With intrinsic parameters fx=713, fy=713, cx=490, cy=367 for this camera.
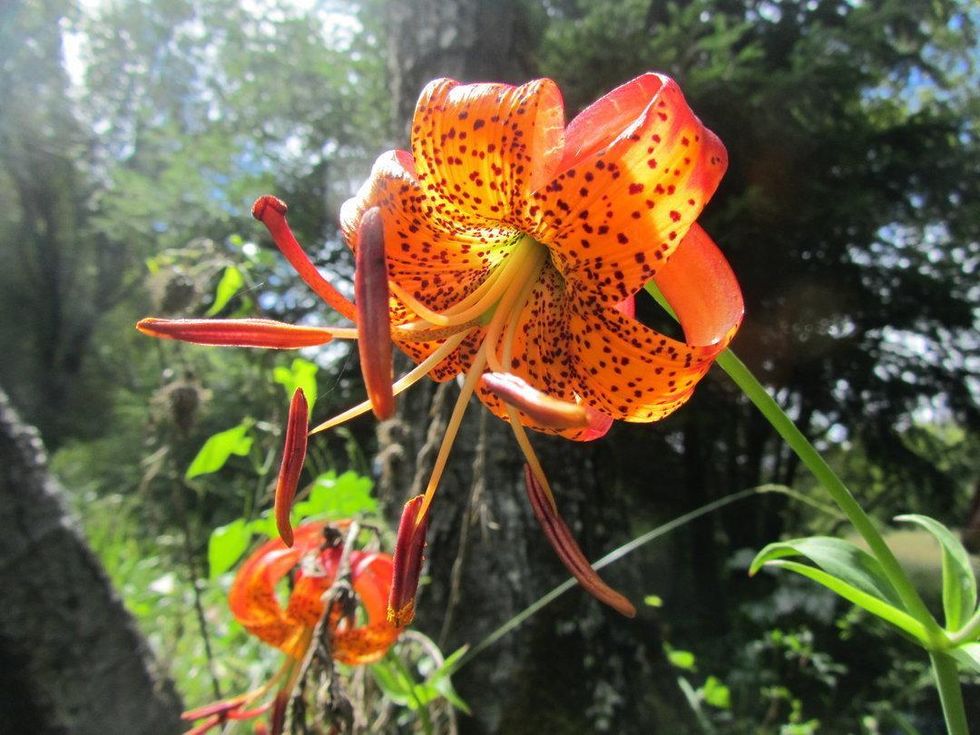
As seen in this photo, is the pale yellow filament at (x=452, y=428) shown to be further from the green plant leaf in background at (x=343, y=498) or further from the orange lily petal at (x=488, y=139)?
the green plant leaf in background at (x=343, y=498)

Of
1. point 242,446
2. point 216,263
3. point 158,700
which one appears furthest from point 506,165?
point 158,700

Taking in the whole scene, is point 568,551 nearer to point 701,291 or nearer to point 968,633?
point 701,291

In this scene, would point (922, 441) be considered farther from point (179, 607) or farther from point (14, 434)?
point (14, 434)

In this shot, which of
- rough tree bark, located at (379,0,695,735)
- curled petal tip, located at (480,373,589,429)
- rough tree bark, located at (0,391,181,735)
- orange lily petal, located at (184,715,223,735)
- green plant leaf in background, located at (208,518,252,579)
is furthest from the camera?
rough tree bark, located at (379,0,695,735)

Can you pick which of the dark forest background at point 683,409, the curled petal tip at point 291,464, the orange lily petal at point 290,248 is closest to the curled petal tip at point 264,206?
the orange lily petal at point 290,248

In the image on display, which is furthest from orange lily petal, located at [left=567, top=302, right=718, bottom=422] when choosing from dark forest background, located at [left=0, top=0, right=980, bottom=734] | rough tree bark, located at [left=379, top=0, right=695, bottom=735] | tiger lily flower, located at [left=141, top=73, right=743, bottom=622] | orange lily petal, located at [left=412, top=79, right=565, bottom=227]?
rough tree bark, located at [left=379, top=0, right=695, bottom=735]

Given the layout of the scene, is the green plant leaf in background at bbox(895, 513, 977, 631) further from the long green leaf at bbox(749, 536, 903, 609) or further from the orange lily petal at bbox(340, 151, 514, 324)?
the orange lily petal at bbox(340, 151, 514, 324)

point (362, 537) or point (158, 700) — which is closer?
point (362, 537)
